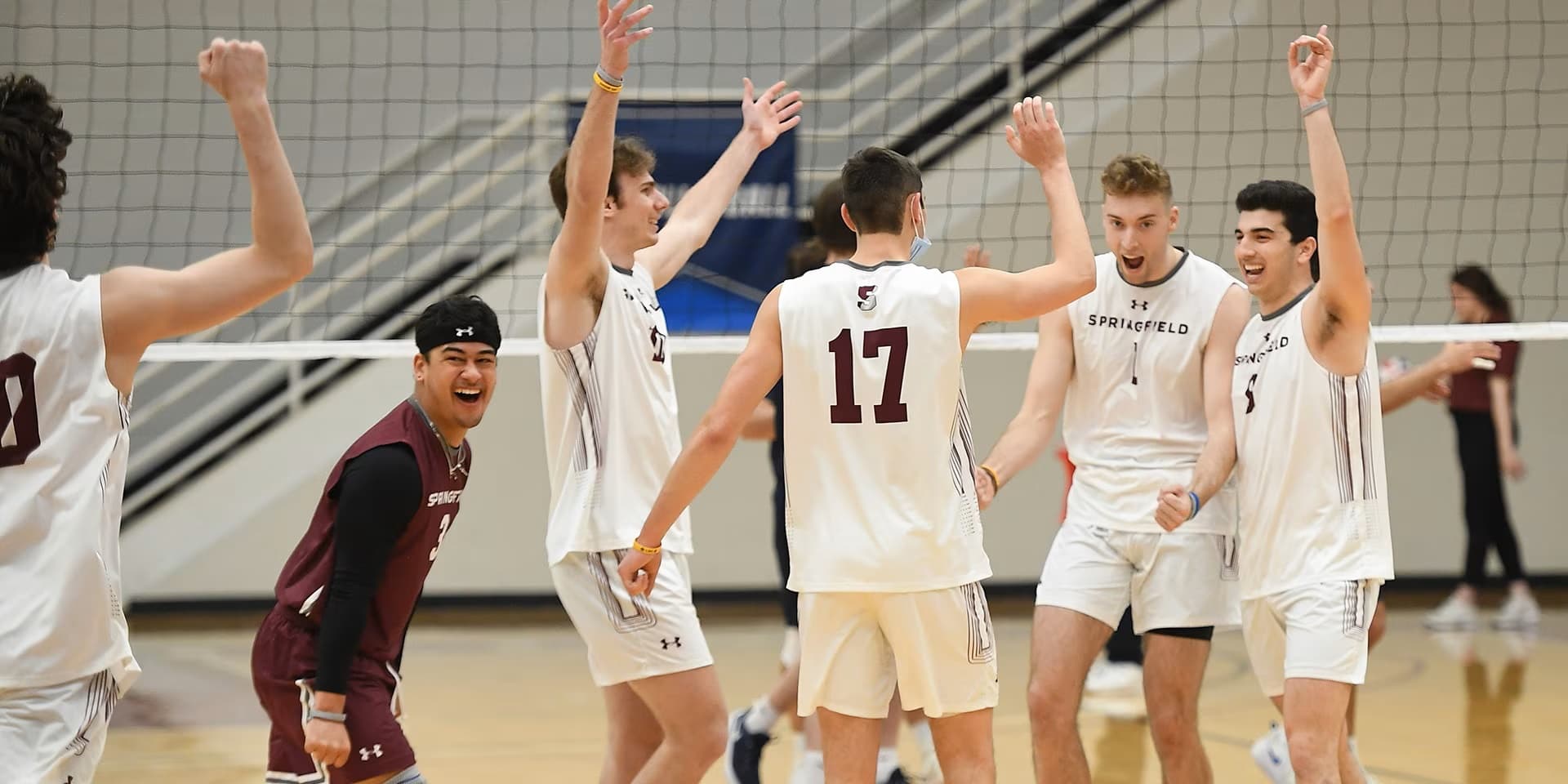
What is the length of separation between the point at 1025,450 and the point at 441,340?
1808mm

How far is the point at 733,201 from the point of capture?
396 inches

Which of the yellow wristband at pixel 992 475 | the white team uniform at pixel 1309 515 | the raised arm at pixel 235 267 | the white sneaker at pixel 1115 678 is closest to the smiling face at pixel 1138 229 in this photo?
the white team uniform at pixel 1309 515

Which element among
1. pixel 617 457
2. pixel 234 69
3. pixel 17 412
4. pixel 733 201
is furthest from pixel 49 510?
pixel 733 201

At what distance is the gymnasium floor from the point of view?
6.32 metres

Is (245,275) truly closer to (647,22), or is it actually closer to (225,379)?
(647,22)

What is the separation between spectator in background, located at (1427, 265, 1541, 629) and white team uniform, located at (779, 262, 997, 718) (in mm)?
6724

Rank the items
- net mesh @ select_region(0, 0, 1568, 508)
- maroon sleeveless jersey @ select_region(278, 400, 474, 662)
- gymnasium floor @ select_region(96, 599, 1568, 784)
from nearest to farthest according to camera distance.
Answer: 1. maroon sleeveless jersey @ select_region(278, 400, 474, 662)
2. gymnasium floor @ select_region(96, 599, 1568, 784)
3. net mesh @ select_region(0, 0, 1568, 508)

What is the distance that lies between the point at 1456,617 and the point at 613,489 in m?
7.31

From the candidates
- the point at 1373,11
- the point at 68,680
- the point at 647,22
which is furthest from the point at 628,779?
the point at 1373,11

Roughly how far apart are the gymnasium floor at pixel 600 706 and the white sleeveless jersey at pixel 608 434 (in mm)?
2148

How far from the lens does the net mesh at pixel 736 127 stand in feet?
32.4

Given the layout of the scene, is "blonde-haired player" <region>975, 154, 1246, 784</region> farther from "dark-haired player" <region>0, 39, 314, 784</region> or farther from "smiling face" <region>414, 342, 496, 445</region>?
"dark-haired player" <region>0, 39, 314, 784</region>

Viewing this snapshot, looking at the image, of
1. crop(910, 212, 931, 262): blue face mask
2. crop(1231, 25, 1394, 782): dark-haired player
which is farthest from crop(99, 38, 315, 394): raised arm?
crop(1231, 25, 1394, 782): dark-haired player

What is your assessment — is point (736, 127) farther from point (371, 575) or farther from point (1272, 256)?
point (371, 575)
